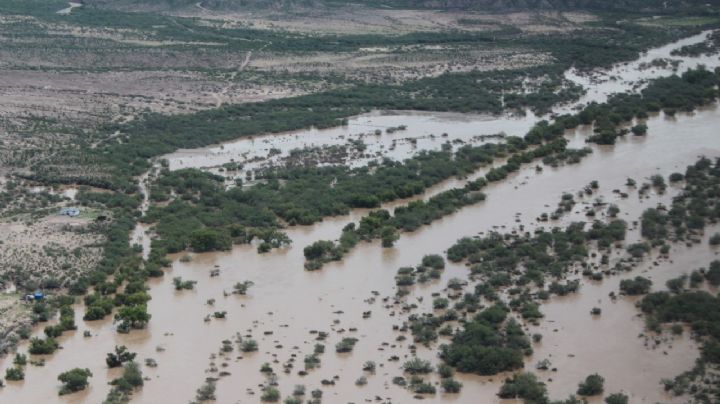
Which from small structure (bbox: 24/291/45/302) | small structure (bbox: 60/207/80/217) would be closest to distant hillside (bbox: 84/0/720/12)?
small structure (bbox: 60/207/80/217)

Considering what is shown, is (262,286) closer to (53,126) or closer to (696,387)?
(696,387)

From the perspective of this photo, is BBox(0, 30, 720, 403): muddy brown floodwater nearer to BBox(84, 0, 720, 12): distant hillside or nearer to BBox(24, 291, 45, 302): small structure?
BBox(24, 291, 45, 302): small structure

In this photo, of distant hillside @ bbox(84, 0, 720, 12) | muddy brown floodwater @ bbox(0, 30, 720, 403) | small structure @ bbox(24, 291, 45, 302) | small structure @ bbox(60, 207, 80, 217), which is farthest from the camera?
distant hillside @ bbox(84, 0, 720, 12)

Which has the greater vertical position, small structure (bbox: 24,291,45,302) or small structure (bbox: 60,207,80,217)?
small structure (bbox: 24,291,45,302)

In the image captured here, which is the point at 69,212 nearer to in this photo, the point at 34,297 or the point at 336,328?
the point at 34,297

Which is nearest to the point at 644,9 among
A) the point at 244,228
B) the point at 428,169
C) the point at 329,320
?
the point at 428,169

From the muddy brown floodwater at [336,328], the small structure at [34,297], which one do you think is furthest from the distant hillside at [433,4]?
the small structure at [34,297]

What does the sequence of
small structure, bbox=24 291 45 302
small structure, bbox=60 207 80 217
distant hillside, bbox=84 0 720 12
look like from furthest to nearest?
1. distant hillside, bbox=84 0 720 12
2. small structure, bbox=60 207 80 217
3. small structure, bbox=24 291 45 302
